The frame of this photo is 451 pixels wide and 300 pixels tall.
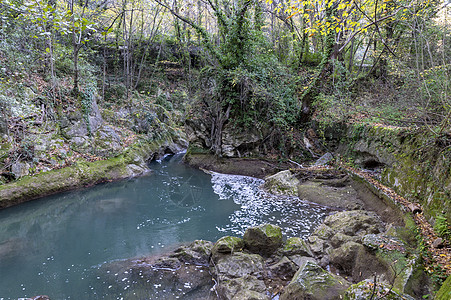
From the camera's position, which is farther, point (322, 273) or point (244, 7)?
point (244, 7)

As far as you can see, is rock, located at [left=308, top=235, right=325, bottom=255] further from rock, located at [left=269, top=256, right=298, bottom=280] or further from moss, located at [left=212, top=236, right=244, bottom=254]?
moss, located at [left=212, top=236, right=244, bottom=254]

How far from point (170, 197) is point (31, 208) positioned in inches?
173

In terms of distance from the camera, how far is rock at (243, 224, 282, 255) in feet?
16.8

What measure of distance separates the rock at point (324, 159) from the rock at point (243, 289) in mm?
7607

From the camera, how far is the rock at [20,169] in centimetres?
804

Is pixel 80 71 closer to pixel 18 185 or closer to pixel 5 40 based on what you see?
pixel 5 40

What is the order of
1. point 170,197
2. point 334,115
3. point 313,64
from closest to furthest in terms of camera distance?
point 170,197 → point 334,115 → point 313,64

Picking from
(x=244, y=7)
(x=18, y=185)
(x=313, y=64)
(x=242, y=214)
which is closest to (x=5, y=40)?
(x=18, y=185)

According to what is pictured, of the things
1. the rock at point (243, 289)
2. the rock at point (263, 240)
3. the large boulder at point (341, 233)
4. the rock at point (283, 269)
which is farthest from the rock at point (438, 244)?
the rock at point (243, 289)

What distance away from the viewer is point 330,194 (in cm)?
823

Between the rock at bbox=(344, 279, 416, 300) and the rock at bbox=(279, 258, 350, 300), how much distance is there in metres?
0.44

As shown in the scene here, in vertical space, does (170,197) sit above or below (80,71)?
below

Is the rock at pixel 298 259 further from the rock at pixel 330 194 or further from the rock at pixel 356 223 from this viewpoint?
the rock at pixel 330 194

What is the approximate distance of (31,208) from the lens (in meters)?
7.79
